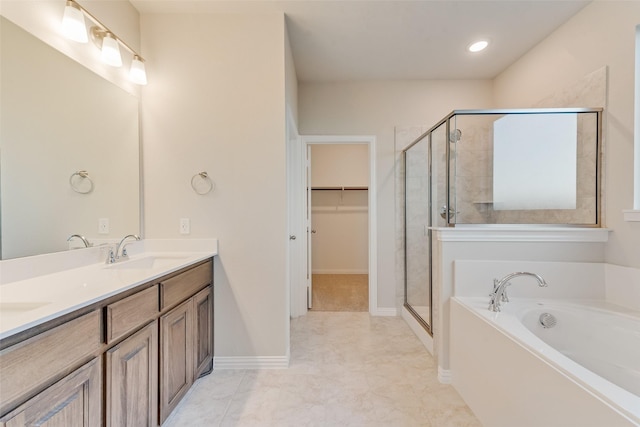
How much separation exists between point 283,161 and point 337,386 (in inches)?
62.2

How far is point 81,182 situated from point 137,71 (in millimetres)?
851

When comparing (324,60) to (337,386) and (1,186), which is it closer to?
(1,186)

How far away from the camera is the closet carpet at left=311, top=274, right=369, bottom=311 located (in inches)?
132

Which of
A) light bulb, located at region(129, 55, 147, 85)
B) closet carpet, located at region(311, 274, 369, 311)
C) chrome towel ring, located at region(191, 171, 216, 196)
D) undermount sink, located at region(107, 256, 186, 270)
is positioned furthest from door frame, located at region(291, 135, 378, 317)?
light bulb, located at region(129, 55, 147, 85)

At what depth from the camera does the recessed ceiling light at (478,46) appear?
237cm

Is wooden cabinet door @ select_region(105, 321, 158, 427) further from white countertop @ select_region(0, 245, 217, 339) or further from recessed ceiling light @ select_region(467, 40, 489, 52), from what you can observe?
recessed ceiling light @ select_region(467, 40, 489, 52)

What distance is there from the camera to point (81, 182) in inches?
61.1

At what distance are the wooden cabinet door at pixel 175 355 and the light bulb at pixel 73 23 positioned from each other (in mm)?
1560

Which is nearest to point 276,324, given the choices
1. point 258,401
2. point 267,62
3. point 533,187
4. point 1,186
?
point 258,401

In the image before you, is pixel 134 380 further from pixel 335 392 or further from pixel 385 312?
pixel 385 312

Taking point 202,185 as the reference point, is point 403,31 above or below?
above

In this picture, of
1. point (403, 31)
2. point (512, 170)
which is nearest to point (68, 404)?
point (403, 31)

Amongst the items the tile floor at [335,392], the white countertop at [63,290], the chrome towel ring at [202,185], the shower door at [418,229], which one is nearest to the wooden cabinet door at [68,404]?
the white countertop at [63,290]

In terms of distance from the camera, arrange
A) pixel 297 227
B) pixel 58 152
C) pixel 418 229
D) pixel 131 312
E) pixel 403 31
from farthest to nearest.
Result: 1. pixel 297 227
2. pixel 418 229
3. pixel 403 31
4. pixel 58 152
5. pixel 131 312
